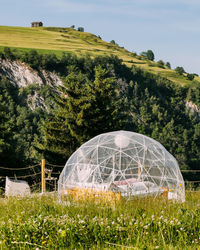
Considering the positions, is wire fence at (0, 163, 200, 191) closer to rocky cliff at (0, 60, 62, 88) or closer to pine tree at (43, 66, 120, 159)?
pine tree at (43, 66, 120, 159)

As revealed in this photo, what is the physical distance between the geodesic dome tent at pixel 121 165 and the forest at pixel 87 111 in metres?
13.3

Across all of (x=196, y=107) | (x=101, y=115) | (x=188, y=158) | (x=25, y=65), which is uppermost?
(x=25, y=65)

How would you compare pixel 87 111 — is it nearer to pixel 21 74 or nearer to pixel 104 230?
pixel 104 230

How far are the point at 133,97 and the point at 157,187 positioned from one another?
295 ft

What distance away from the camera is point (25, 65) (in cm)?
9150

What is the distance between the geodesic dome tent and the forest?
43.5 feet

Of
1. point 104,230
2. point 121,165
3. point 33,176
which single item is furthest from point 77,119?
point 104,230

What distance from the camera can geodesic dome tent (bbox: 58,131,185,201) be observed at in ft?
32.3

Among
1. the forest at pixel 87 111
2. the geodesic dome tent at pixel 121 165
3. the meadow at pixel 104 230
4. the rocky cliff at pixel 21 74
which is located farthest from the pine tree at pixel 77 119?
the rocky cliff at pixel 21 74

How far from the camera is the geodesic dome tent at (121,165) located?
9.86 m

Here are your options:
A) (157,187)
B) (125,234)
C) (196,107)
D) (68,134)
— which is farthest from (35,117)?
(196,107)

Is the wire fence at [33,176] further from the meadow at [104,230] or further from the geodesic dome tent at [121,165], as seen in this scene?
the meadow at [104,230]

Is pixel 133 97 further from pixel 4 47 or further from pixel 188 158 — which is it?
pixel 4 47

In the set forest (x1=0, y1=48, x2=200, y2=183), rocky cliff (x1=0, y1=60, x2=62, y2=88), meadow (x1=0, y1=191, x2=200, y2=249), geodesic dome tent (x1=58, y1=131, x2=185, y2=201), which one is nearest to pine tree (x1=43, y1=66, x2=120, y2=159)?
forest (x1=0, y1=48, x2=200, y2=183)
